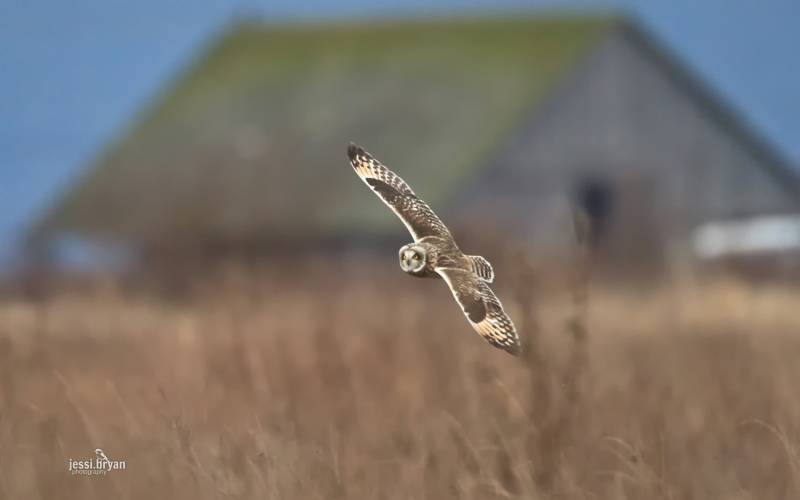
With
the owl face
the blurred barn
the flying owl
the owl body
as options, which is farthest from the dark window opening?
the owl face

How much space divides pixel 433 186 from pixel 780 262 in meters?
10.8

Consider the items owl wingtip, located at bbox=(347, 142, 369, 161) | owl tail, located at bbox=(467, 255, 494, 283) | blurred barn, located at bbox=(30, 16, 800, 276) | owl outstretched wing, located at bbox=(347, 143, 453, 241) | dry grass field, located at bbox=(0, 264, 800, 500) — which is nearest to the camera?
dry grass field, located at bbox=(0, 264, 800, 500)

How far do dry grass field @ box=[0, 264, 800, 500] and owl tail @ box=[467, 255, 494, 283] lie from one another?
208 millimetres

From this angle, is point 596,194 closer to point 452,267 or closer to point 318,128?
point 318,128

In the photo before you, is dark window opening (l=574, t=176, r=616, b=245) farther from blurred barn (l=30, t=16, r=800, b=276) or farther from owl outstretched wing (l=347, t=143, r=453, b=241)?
owl outstretched wing (l=347, t=143, r=453, b=241)

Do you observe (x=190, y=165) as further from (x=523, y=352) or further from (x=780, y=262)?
(x=523, y=352)

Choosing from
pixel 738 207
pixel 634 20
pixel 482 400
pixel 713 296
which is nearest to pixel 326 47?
pixel 634 20

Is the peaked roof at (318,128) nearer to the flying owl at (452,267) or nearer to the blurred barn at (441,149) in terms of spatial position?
the blurred barn at (441,149)

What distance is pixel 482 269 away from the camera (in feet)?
18.7

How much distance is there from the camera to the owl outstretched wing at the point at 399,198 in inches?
237

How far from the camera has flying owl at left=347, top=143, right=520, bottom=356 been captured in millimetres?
5181

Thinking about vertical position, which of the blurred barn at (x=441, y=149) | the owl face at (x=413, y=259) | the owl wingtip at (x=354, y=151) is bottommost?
the owl face at (x=413, y=259)

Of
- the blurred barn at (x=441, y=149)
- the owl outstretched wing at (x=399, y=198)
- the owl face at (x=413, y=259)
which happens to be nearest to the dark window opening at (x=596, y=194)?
the blurred barn at (x=441, y=149)

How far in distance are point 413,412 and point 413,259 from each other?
4.75ft
